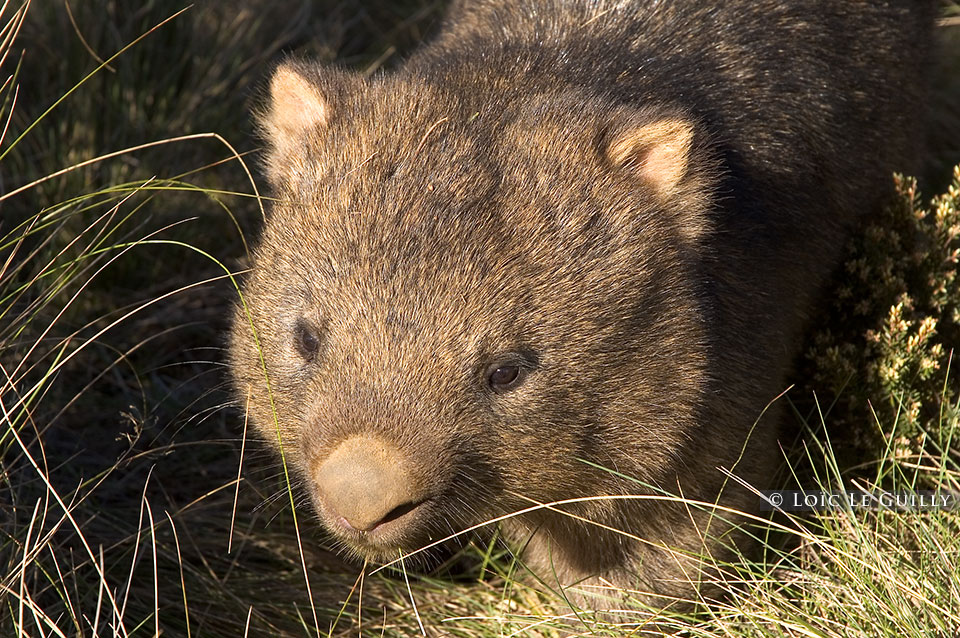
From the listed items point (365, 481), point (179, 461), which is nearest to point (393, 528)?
point (365, 481)

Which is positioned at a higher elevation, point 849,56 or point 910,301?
point 849,56

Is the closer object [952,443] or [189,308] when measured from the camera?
[952,443]

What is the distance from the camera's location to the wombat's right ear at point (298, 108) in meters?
3.41

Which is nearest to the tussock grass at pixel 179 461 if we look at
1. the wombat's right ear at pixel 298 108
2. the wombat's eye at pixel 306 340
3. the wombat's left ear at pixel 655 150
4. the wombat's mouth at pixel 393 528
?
the wombat's right ear at pixel 298 108

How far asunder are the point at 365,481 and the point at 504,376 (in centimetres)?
45

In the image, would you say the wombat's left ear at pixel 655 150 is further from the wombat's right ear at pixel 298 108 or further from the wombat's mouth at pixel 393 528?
the wombat's mouth at pixel 393 528

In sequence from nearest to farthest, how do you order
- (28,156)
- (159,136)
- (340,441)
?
1. (340,441)
2. (28,156)
3. (159,136)

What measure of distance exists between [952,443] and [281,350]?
2283mm

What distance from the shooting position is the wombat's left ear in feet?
10.4

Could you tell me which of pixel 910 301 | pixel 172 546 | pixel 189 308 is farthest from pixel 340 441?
pixel 189 308

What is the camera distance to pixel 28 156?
5164mm

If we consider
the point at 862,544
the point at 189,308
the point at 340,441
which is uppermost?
the point at 340,441

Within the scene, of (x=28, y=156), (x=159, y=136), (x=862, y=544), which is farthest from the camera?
(x=159, y=136)

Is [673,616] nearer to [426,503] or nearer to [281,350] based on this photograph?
[426,503]
